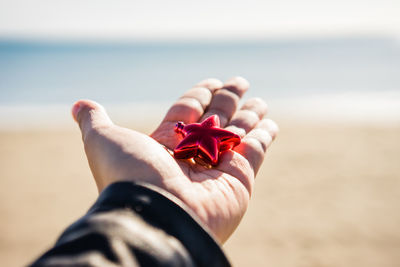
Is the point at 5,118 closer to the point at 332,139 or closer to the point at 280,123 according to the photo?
the point at 280,123

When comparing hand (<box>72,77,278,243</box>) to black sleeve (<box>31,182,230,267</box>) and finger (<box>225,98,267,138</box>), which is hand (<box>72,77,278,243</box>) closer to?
finger (<box>225,98,267,138</box>)

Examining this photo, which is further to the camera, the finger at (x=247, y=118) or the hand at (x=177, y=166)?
the finger at (x=247, y=118)

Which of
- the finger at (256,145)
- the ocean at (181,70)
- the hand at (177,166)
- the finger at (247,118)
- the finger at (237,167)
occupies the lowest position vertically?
the hand at (177,166)

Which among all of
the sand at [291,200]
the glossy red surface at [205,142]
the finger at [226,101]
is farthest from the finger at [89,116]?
the sand at [291,200]

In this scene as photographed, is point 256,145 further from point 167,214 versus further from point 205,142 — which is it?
point 167,214

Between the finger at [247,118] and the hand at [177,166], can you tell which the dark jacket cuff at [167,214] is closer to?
the hand at [177,166]

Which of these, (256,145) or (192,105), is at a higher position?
(192,105)

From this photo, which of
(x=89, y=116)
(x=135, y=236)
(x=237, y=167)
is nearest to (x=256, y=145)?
(x=237, y=167)
